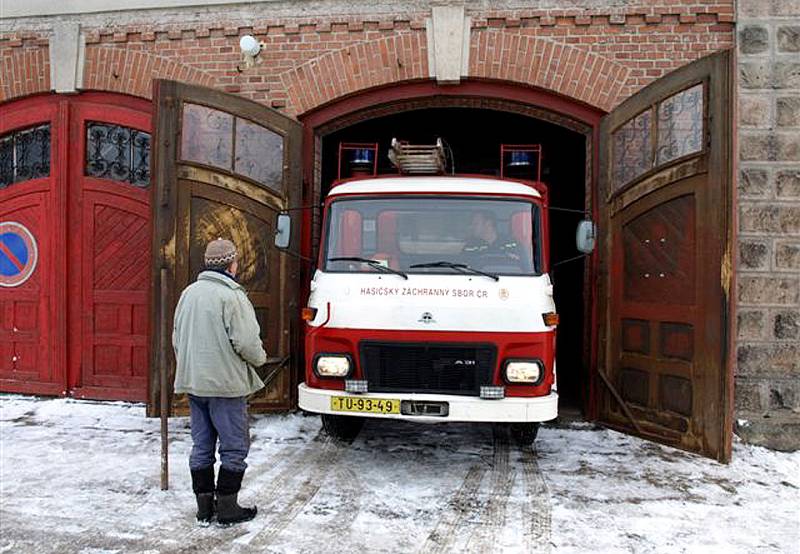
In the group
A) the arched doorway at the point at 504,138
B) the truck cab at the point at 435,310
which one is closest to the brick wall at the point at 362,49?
the arched doorway at the point at 504,138

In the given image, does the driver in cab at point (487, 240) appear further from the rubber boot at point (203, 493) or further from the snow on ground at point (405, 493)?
the rubber boot at point (203, 493)

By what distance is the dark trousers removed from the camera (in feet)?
13.6

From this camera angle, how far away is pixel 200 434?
4223 millimetres

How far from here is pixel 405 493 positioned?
15.8ft

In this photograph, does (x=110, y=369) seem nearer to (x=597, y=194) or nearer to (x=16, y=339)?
(x=16, y=339)

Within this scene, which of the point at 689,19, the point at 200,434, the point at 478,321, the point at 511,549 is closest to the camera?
the point at 511,549

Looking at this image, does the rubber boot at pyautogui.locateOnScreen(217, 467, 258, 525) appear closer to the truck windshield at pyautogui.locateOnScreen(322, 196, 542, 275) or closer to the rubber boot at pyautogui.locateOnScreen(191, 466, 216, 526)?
the rubber boot at pyautogui.locateOnScreen(191, 466, 216, 526)

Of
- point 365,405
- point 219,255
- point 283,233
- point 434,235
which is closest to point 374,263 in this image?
point 434,235

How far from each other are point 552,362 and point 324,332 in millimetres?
1871

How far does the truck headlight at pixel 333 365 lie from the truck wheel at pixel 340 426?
0.95 meters

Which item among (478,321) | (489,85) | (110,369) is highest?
(489,85)

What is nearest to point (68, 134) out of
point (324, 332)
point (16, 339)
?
point (16, 339)

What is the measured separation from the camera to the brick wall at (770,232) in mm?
6453

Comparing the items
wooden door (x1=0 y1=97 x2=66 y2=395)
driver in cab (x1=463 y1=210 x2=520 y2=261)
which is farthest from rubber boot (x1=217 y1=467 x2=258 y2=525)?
wooden door (x1=0 y1=97 x2=66 y2=395)
